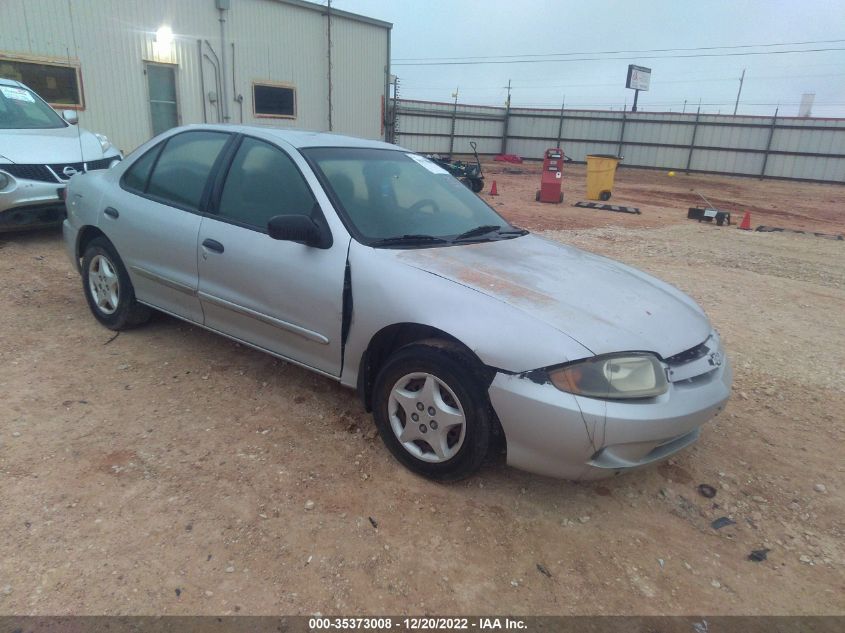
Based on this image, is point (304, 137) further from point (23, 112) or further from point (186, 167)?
point (23, 112)

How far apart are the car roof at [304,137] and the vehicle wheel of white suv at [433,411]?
148cm

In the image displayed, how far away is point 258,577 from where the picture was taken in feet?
6.89

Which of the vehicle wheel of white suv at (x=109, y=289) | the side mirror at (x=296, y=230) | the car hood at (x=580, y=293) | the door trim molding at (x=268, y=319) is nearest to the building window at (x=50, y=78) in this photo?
the vehicle wheel of white suv at (x=109, y=289)

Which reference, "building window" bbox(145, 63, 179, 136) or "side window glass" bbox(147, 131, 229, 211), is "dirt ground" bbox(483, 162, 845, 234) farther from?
"building window" bbox(145, 63, 179, 136)

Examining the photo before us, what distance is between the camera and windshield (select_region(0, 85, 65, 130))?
654cm

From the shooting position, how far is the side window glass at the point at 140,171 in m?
3.84

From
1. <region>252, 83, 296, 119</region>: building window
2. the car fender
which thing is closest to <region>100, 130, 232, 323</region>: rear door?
the car fender

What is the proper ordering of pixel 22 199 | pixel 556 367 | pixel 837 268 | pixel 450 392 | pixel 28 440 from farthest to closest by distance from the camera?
pixel 837 268 → pixel 22 199 → pixel 28 440 → pixel 450 392 → pixel 556 367

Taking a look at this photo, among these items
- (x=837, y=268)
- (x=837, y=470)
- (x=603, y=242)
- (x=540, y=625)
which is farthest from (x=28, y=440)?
(x=837, y=268)

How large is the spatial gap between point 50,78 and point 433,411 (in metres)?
11.7

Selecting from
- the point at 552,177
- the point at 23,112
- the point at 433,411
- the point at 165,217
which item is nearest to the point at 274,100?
the point at 552,177

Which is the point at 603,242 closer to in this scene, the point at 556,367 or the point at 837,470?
the point at 837,470

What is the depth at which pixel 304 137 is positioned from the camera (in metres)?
3.42

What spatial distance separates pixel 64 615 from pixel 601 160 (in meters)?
14.9
